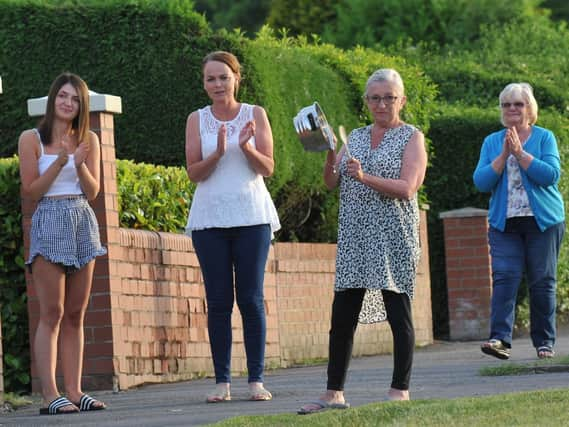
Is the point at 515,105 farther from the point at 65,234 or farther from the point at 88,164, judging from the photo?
the point at 65,234

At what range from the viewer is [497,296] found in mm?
10727

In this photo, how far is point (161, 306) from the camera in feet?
35.0

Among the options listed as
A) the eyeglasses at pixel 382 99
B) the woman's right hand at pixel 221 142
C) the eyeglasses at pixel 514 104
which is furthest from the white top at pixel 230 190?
the eyeglasses at pixel 514 104

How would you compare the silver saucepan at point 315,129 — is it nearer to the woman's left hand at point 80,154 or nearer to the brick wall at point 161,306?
the woman's left hand at point 80,154

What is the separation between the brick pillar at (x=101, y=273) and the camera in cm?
965

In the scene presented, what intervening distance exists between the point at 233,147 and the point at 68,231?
1053 mm

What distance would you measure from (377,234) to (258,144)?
1.36m

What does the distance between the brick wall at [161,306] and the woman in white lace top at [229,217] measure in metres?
1.36

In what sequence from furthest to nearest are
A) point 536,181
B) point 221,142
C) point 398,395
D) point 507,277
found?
point 507,277 → point 536,181 → point 221,142 → point 398,395

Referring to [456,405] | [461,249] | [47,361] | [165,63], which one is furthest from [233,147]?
[461,249]

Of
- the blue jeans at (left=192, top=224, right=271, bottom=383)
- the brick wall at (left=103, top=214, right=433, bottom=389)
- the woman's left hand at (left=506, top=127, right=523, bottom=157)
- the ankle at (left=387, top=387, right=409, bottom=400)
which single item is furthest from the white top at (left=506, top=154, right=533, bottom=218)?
the ankle at (left=387, top=387, right=409, bottom=400)

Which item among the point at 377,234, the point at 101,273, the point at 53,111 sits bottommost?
the point at 101,273

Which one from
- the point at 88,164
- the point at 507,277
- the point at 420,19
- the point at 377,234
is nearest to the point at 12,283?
the point at 88,164

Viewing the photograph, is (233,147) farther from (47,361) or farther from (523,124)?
(523,124)
